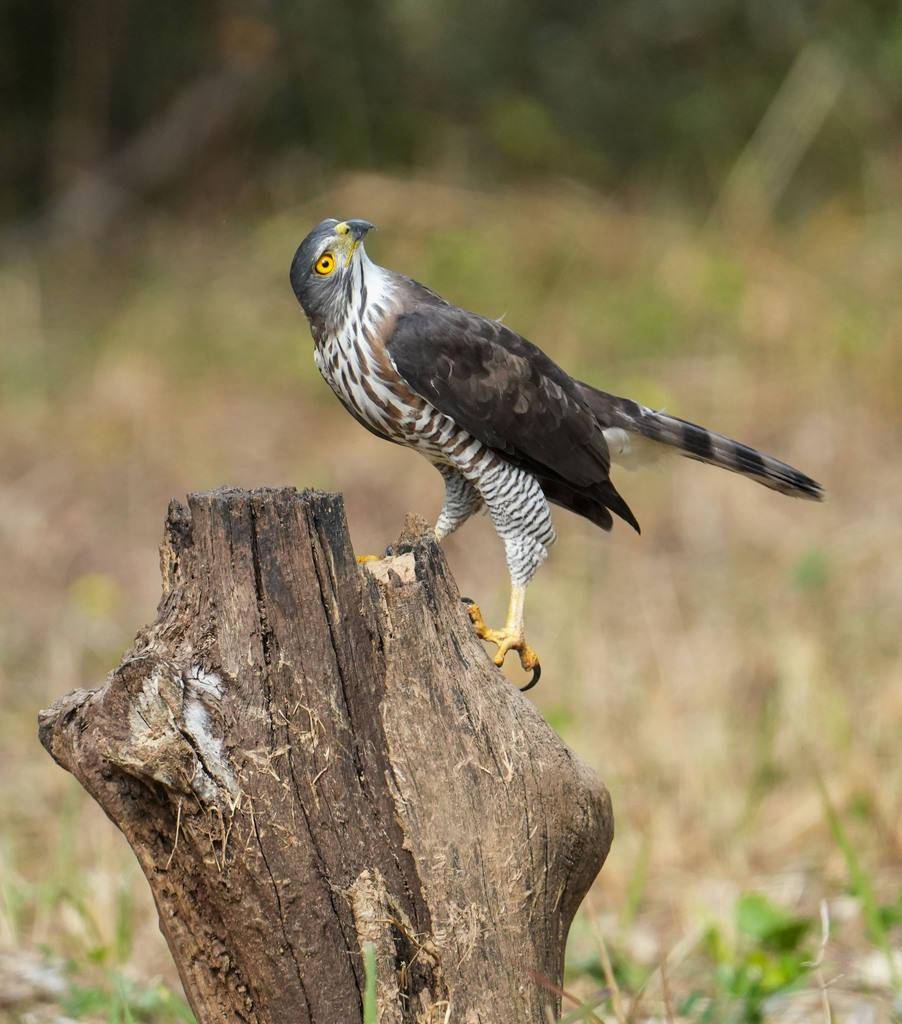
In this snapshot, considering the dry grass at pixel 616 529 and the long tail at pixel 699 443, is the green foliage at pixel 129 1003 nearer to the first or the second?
the dry grass at pixel 616 529

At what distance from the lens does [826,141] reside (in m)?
10.4

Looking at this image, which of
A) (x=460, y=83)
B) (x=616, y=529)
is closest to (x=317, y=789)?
(x=616, y=529)

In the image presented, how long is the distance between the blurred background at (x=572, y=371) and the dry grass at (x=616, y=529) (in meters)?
0.02

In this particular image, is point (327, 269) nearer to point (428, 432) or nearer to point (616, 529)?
point (428, 432)

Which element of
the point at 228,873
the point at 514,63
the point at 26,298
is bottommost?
the point at 228,873


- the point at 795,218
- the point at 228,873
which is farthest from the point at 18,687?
the point at 795,218

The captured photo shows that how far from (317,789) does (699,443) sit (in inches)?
62.1

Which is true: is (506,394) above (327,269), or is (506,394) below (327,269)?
below

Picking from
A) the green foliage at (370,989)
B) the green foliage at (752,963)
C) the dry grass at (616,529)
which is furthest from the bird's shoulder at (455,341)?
the green foliage at (752,963)

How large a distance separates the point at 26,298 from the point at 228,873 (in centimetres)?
944

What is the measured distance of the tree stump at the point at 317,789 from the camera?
229 centimetres

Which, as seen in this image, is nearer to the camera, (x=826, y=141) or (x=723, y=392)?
(x=723, y=392)

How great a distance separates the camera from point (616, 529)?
7.64 meters

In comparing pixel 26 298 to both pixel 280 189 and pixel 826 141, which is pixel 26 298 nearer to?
pixel 280 189
